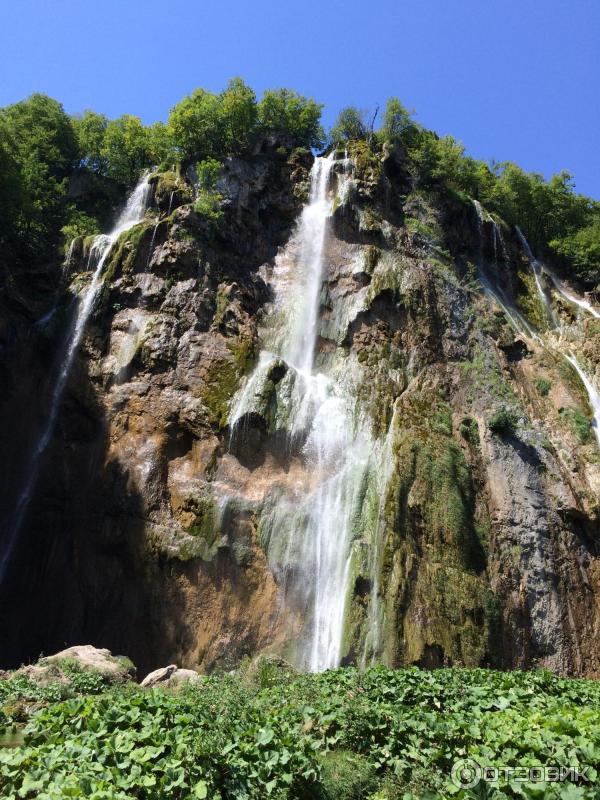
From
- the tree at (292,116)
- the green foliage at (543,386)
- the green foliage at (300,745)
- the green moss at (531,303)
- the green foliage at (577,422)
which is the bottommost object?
the green foliage at (300,745)

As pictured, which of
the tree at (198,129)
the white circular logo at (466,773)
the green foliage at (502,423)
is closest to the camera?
A: the white circular logo at (466,773)

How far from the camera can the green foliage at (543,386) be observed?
74.4 feet

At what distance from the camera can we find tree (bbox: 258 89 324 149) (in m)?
31.7

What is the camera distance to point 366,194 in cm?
2723

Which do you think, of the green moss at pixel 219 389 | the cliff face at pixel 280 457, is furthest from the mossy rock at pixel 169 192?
the green moss at pixel 219 389

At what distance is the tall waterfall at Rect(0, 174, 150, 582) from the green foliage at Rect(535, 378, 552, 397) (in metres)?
16.3

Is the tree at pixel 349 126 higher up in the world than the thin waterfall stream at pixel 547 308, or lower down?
higher up

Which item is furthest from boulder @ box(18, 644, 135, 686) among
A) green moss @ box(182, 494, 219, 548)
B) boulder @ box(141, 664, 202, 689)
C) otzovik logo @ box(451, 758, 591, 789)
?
otzovik logo @ box(451, 758, 591, 789)

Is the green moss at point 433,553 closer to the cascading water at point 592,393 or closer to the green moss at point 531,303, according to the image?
the cascading water at point 592,393

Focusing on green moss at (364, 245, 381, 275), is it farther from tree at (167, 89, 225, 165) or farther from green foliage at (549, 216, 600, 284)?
green foliage at (549, 216, 600, 284)

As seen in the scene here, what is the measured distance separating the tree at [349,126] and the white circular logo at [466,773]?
29.6 m

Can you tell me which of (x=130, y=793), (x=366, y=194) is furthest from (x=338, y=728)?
(x=366, y=194)

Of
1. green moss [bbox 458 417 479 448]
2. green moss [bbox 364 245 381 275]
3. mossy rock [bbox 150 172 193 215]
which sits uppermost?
mossy rock [bbox 150 172 193 215]

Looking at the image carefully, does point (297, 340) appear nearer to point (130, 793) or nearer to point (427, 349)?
point (427, 349)
